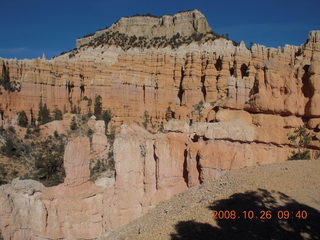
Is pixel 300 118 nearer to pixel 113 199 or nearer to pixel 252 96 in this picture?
pixel 252 96

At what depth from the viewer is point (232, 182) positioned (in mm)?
13062

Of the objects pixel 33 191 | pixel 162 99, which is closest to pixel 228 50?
pixel 162 99

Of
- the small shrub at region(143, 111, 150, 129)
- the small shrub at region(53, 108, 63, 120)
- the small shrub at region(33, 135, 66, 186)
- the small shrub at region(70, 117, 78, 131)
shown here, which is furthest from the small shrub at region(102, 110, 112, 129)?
the small shrub at region(33, 135, 66, 186)

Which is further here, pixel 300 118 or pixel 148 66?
pixel 148 66

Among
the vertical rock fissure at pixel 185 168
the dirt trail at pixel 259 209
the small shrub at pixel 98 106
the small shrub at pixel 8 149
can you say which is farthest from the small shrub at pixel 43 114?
the dirt trail at pixel 259 209

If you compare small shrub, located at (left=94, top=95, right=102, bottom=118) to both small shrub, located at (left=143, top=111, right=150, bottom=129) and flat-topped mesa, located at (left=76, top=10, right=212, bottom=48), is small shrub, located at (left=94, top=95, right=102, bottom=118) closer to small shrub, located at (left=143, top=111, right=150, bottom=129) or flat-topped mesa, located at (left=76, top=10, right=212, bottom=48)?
small shrub, located at (left=143, top=111, right=150, bottom=129)

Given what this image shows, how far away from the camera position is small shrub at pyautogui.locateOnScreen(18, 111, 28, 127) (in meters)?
43.0

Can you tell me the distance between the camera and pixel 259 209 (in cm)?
998

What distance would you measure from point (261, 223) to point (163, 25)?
237 feet

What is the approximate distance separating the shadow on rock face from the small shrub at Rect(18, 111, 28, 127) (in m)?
38.0

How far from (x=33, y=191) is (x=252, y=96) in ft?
54.8

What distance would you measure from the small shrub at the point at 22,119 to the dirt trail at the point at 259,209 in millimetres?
35976

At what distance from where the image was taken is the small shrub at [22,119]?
43.0 meters

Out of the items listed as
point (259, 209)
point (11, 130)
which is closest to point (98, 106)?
point (11, 130)
